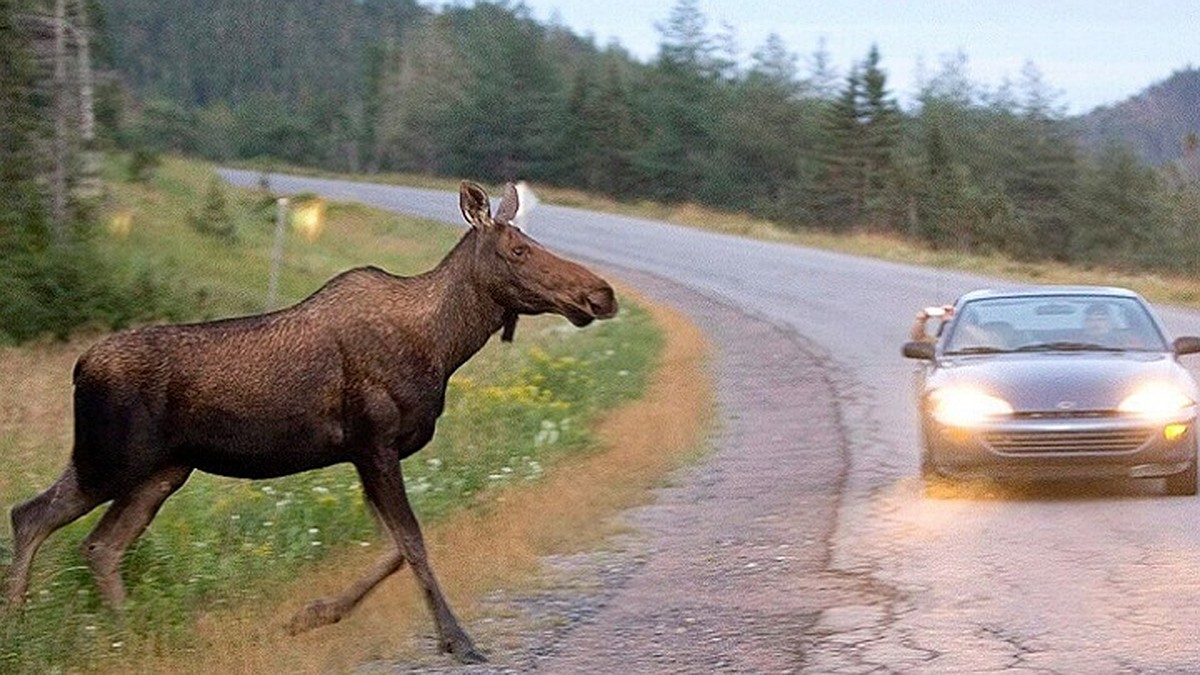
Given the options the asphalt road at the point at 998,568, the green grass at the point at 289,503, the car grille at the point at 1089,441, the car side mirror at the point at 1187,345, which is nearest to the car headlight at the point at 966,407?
the car grille at the point at 1089,441

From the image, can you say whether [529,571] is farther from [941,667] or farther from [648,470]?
[648,470]

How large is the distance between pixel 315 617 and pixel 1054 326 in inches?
267

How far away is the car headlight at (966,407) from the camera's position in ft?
38.1

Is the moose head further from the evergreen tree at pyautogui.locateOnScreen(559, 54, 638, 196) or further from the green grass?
the evergreen tree at pyautogui.locateOnScreen(559, 54, 638, 196)

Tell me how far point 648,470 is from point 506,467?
1525 mm

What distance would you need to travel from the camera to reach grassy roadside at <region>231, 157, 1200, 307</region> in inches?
1335

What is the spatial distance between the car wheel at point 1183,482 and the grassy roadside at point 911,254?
64.2 feet

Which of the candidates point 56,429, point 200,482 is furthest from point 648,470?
point 56,429

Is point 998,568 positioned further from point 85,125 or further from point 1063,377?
point 85,125

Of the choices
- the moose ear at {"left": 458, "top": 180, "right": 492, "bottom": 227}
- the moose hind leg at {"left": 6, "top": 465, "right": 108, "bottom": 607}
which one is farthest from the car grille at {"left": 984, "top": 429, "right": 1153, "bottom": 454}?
the moose hind leg at {"left": 6, "top": 465, "right": 108, "bottom": 607}

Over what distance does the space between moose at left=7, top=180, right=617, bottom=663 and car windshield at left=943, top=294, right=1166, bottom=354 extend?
573 centimetres

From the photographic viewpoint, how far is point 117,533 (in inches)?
314

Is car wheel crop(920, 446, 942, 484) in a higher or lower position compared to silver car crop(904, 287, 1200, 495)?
lower

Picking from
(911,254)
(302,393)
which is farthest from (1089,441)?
(911,254)
